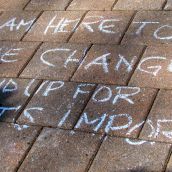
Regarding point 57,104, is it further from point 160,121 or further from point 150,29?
point 150,29

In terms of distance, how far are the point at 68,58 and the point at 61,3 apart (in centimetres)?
102

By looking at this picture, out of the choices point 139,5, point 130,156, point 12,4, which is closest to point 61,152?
point 130,156

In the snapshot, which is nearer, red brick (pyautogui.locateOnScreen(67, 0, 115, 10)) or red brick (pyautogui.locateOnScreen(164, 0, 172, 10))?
red brick (pyautogui.locateOnScreen(164, 0, 172, 10))

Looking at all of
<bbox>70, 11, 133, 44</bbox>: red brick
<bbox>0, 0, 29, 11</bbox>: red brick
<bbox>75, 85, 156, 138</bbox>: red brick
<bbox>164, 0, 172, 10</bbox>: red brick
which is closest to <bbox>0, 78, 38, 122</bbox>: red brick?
<bbox>75, 85, 156, 138</bbox>: red brick

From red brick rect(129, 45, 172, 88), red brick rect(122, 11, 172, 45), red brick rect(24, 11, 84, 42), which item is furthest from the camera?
red brick rect(24, 11, 84, 42)

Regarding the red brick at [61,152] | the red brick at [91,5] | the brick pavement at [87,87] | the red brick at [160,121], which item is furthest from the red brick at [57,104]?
the red brick at [91,5]

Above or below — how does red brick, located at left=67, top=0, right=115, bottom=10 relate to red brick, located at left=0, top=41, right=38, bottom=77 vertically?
below

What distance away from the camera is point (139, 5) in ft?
14.7

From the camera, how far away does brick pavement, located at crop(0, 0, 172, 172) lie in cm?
315

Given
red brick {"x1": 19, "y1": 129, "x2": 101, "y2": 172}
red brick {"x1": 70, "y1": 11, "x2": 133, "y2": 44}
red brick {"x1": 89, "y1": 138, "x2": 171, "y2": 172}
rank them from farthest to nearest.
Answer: red brick {"x1": 70, "y1": 11, "x2": 133, "y2": 44}, red brick {"x1": 19, "y1": 129, "x2": 101, "y2": 172}, red brick {"x1": 89, "y1": 138, "x2": 171, "y2": 172}

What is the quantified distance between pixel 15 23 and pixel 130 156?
2255 mm

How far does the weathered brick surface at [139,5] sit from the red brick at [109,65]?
25.2 inches

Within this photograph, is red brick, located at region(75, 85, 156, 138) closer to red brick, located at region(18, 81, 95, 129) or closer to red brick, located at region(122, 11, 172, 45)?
red brick, located at region(18, 81, 95, 129)

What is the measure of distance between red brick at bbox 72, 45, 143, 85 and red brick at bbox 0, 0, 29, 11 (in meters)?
1.33
